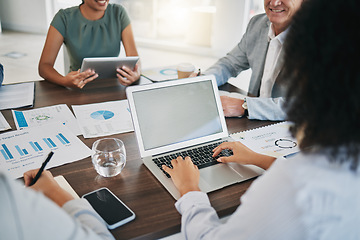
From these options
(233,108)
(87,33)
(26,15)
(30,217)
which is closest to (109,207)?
(30,217)

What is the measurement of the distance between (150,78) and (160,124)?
768 mm

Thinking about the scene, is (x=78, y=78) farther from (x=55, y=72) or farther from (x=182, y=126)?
(x=182, y=126)

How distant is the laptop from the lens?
41.5 inches

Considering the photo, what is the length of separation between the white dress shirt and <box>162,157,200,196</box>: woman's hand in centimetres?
32

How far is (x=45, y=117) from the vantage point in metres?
1.35

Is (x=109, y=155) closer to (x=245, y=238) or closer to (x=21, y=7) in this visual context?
(x=245, y=238)

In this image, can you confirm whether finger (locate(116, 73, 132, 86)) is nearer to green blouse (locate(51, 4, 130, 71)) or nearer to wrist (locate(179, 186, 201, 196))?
green blouse (locate(51, 4, 130, 71))

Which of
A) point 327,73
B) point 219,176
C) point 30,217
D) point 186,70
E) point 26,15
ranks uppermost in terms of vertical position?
point 327,73

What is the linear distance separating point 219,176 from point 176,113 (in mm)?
280

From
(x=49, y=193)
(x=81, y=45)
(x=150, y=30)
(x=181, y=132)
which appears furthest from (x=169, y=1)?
(x=49, y=193)

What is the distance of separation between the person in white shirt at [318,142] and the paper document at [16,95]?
45.7 inches

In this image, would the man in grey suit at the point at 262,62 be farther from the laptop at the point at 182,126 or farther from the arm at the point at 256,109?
the laptop at the point at 182,126

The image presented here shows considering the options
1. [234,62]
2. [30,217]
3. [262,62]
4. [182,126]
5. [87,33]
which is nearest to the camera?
[30,217]

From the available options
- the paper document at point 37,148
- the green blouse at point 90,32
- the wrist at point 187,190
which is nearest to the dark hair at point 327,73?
the wrist at point 187,190
